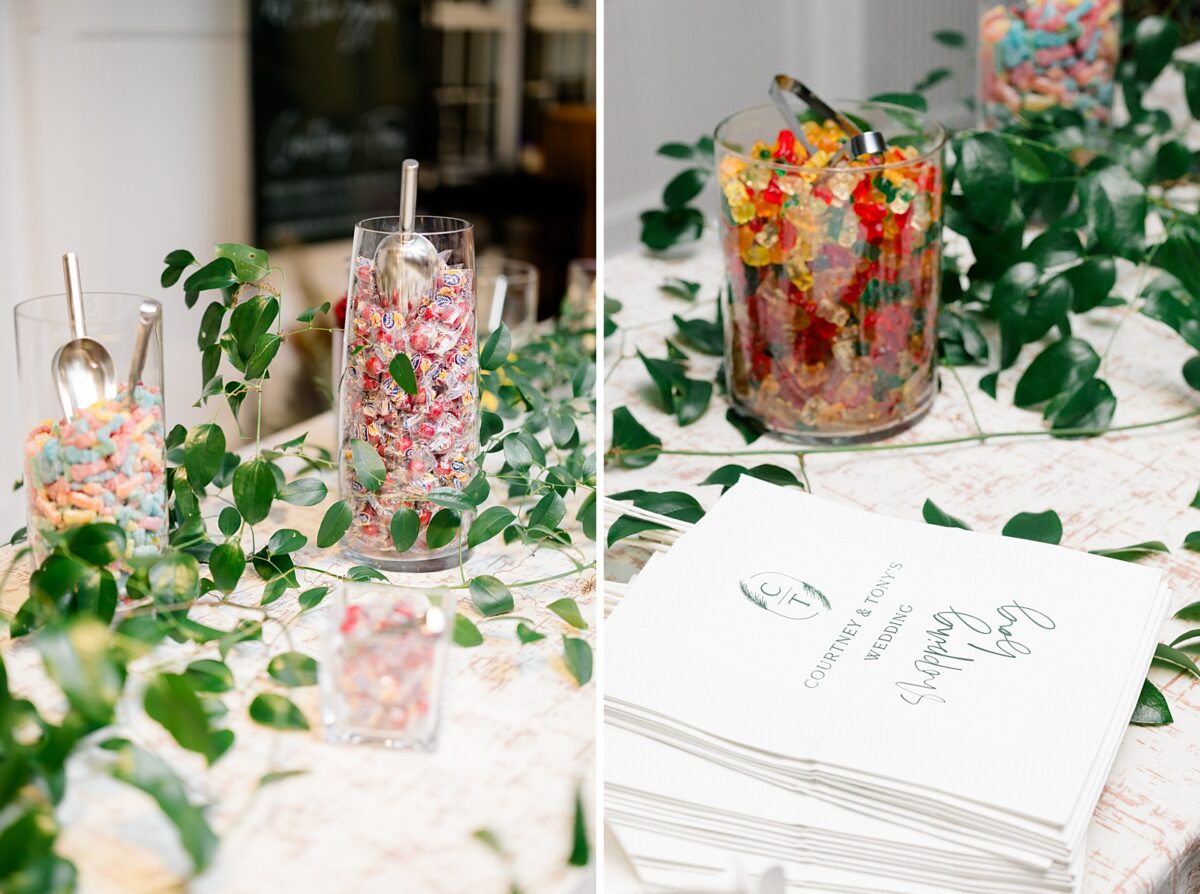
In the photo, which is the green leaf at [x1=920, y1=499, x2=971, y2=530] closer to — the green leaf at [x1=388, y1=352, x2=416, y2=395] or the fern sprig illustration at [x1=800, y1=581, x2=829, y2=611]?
the fern sprig illustration at [x1=800, y1=581, x2=829, y2=611]

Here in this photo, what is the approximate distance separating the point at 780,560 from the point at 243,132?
2010 millimetres

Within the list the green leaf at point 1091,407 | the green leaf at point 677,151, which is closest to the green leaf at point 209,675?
the green leaf at point 1091,407

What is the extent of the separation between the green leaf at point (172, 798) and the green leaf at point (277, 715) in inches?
3.3

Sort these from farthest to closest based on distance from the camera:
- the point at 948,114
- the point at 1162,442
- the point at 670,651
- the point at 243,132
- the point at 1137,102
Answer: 1. the point at 243,132
2. the point at 948,114
3. the point at 1137,102
4. the point at 1162,442
5. the point at 670,651

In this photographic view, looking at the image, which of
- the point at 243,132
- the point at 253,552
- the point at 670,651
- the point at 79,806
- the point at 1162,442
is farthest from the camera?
the point at 243,132

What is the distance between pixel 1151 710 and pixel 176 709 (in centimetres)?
44

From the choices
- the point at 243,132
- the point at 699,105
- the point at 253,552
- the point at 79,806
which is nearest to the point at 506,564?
the point at 253,552

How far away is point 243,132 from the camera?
7.63 ft

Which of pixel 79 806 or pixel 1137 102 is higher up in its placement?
pixel 1137 102

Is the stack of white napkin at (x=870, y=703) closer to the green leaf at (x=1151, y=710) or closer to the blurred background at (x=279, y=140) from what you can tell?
the green leaf at (x=1151, y=710)

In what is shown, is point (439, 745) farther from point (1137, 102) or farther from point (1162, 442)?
point (1137, 102)

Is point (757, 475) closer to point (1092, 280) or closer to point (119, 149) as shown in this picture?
point (1092, 280)

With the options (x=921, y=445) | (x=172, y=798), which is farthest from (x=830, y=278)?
(x=172, y=798)

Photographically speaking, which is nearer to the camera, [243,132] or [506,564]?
[506,564]
